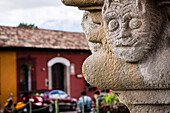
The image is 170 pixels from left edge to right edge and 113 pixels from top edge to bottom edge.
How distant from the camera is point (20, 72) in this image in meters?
14.6

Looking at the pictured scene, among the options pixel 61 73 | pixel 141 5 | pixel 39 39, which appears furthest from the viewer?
pixel 61 73

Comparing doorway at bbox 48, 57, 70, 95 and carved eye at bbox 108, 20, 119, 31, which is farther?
doorway at bbox 48, 57, 70, 95

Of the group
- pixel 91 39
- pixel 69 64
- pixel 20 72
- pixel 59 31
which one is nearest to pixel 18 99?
pixel 20 72

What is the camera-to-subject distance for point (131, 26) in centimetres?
149

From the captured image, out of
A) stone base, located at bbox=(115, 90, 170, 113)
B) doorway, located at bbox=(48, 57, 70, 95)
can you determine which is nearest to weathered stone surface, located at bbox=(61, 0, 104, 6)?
stone base, located at bbox=(115, 90, 170, 113)

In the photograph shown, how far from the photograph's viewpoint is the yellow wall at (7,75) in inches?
539

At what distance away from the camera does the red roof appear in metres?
14.1

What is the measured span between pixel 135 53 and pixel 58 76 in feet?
48.7

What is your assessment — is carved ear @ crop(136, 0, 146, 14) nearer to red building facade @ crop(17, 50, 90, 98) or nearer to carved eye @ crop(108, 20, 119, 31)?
carved eye @ crop(108, 20, 119, 31)

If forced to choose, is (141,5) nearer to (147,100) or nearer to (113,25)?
(113,25)

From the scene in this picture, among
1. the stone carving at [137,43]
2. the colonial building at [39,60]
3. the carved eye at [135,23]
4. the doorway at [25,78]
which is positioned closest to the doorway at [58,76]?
the colonial building at [39,60]

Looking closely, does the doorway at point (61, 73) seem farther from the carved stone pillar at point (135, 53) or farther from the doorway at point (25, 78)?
the carved stone pillar at point (135, 53)

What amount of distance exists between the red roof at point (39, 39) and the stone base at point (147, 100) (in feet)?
40.0

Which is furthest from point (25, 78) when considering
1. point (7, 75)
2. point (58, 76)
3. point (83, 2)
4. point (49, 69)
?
point (83, 2)
